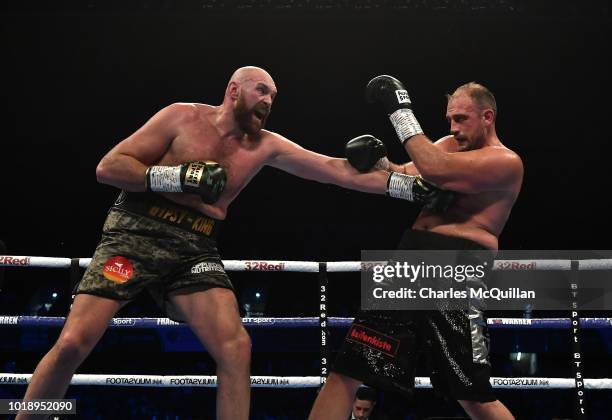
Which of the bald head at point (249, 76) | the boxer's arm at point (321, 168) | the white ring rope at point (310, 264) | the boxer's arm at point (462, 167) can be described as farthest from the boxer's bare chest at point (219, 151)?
the white ring rope at point (310, 264)

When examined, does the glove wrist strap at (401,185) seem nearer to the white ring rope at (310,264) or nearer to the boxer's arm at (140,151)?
Answer: the white ring rope at (310,264)

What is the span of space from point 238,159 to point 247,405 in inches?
38.0

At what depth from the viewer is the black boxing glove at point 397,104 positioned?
9.24 feet

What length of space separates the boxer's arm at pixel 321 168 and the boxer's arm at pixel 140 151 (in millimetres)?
419

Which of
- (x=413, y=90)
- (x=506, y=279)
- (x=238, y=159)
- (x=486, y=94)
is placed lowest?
(x=238, y=159)

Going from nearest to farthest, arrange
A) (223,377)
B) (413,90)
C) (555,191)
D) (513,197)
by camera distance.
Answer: (223,377) → (513,197) → (413,90) → (555,191)

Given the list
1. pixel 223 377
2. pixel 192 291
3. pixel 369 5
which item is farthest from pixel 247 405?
pixel 369 5

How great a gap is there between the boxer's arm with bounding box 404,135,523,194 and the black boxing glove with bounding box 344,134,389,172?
39 centimetres

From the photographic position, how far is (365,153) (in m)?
3.15

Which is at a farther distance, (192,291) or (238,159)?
(238,159)

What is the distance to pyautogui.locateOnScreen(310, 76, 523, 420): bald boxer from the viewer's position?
8.68 ft

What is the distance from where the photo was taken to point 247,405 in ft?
8.80

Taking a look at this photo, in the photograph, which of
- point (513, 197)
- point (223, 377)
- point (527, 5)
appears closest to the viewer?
point (223, 377)

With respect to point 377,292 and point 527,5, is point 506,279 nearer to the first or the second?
point 527,5
